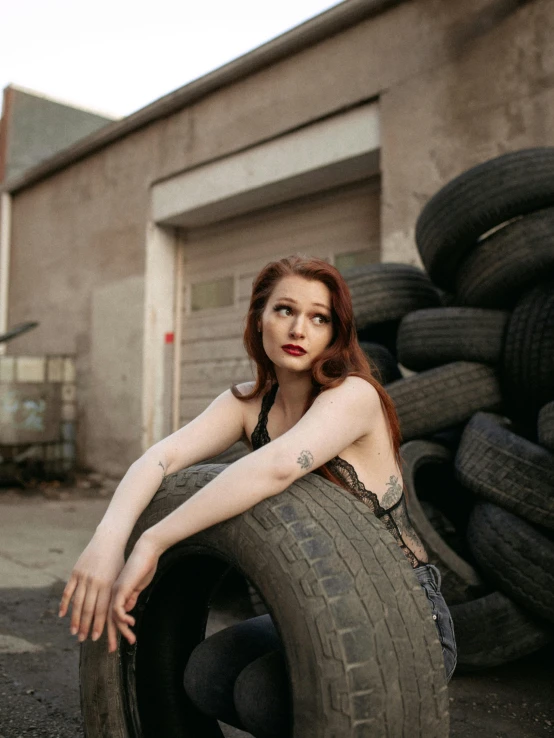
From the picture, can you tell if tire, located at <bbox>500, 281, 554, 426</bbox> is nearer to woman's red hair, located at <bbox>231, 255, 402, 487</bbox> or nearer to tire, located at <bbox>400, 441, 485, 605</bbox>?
tire, located at <bbox>400, 441, 485, 605</bbox>

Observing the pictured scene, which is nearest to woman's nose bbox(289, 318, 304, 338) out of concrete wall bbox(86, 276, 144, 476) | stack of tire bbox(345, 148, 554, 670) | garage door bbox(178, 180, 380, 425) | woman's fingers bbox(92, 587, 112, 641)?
woman's fingers bbox(92, 587, 112, 641)

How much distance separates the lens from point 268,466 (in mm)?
1303

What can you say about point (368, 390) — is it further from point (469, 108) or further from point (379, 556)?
point (469, 108)

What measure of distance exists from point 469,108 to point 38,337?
6.13 m

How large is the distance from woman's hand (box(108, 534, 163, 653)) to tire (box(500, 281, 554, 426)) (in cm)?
193

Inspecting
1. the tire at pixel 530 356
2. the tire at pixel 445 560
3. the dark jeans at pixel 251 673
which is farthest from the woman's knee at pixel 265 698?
the tire at pixel 530 356

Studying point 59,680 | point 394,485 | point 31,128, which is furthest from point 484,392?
point 31,128

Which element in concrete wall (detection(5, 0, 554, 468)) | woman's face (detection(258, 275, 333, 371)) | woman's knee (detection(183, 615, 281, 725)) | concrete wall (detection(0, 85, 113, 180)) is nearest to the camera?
woman's knee (detection(183, 615, 281, 725))

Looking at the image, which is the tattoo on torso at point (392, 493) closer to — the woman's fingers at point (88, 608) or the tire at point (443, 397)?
the woman's fingers at point (88, 608)

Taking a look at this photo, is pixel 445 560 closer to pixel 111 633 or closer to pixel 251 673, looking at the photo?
pixel 251 673

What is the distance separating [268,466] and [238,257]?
551cm

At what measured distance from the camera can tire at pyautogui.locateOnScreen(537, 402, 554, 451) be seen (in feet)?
7.75

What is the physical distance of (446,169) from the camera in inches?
183

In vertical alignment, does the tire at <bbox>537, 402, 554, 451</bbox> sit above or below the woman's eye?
below
